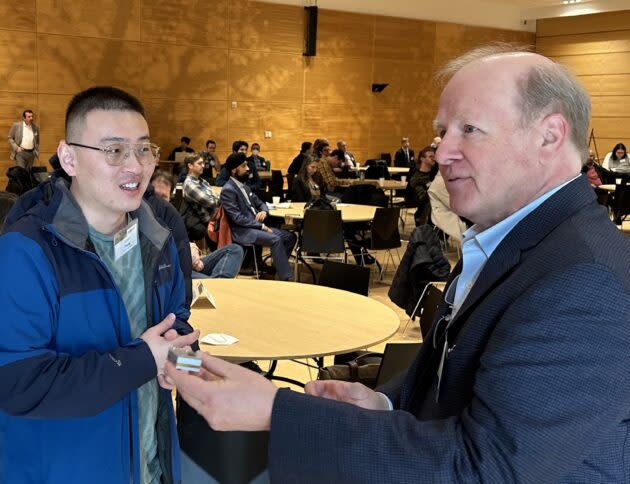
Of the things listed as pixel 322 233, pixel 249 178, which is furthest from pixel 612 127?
pixel 322 233

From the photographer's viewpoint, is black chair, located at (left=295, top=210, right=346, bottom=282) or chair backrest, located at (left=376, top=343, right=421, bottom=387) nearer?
chair backrest, located at (left=376, top=343, right=421, bottom=387)

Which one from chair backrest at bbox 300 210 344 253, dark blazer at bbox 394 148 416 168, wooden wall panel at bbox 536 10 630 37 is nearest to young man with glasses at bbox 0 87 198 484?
chair backrest at bbox 300 210 344 253

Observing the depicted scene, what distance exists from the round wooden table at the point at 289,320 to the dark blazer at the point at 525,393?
176 cm

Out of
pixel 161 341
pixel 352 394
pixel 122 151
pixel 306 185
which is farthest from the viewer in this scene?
pixel 306 185

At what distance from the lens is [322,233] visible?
7.32 m

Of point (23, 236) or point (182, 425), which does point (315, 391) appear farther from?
point (182, 425)

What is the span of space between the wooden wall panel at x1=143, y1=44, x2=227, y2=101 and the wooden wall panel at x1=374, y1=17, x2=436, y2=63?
14.9 feet

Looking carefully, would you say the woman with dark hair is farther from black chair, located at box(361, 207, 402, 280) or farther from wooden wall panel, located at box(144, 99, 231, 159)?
black chair, located at box(361, 207, 402, 280)

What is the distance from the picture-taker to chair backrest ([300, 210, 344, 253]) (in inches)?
286

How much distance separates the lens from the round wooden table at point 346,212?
773cm

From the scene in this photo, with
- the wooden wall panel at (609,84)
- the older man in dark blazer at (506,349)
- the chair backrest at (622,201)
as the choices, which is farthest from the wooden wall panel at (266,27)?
the older man in dark blazer at (506,349)

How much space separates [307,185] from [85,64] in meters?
7.24

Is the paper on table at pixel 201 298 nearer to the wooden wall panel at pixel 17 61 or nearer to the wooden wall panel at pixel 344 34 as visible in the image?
the wooden wall panel at pixel 17 61

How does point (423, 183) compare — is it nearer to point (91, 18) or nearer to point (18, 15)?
point (91, 18)
